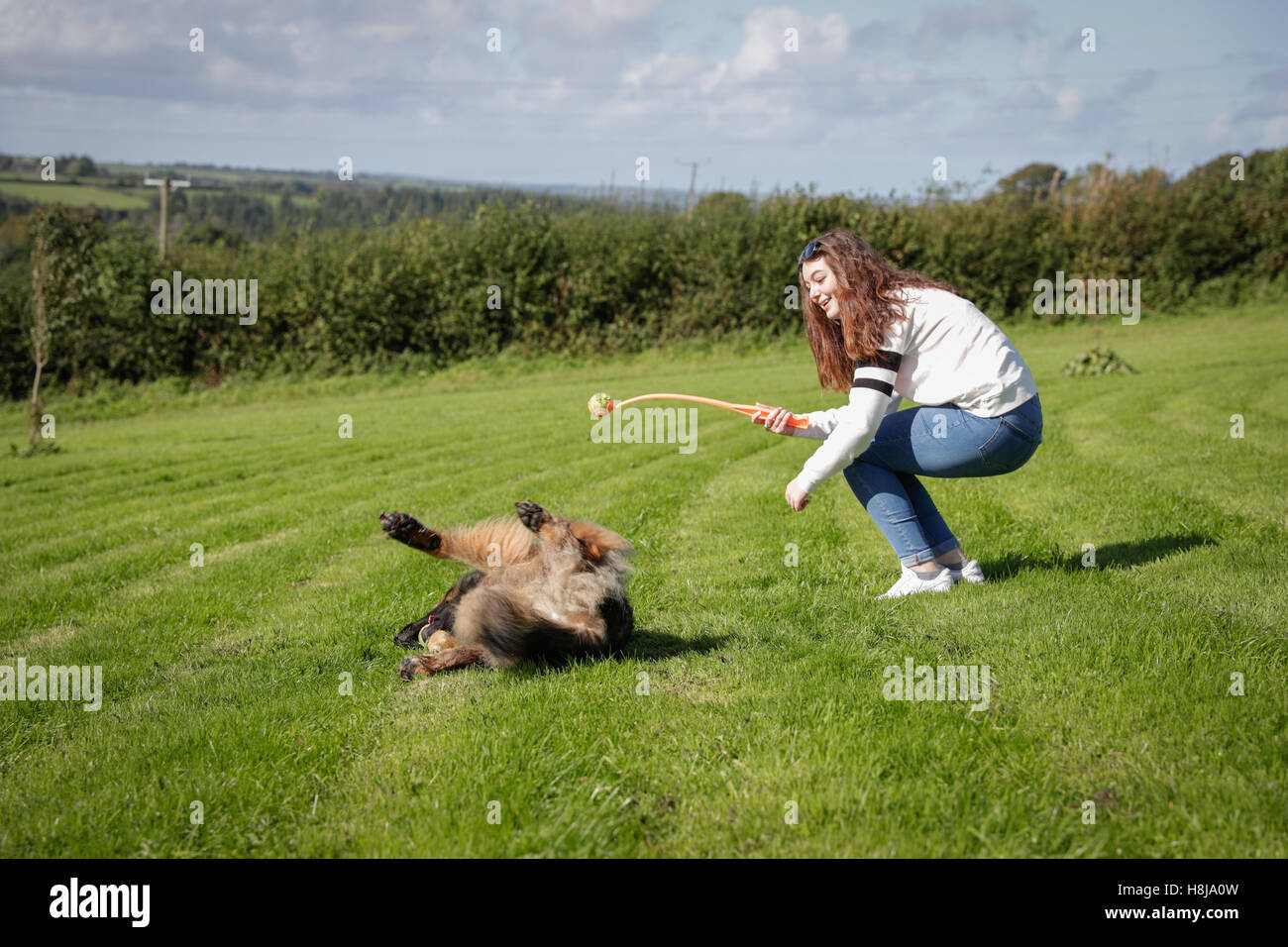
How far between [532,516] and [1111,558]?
3735 millimetres

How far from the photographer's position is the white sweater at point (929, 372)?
457 cm

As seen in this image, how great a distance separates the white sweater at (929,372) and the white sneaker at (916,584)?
2.95 feet

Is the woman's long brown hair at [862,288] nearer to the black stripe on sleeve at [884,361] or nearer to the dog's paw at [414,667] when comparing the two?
the black stripe on sleeve at [884,361]

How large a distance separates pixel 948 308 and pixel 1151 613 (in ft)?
5.92

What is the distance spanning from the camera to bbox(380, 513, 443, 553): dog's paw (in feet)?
14.6

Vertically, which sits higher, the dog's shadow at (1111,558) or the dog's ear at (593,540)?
the dog's ear at (593,540)

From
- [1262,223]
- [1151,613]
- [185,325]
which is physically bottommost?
[1151,613]

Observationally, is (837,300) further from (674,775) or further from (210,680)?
(210,680)

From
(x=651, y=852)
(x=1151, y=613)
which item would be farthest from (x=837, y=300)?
(x=651, y=852)

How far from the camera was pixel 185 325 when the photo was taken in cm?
2414

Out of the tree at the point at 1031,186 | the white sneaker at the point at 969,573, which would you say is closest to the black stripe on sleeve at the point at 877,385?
the white sneaker at the point at 969,573
